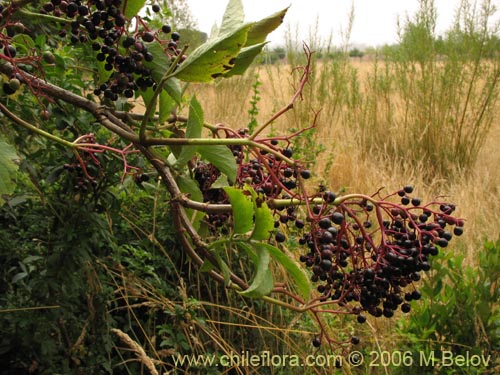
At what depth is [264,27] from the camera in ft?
1.91

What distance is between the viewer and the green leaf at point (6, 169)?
54 centimetres

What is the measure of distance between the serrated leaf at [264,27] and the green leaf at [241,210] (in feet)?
0.61

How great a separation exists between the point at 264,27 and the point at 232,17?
53mm

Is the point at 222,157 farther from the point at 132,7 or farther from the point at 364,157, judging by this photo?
the point at 364,157

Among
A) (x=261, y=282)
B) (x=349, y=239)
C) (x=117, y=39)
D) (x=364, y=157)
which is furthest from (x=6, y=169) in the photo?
(x=364, y=157)

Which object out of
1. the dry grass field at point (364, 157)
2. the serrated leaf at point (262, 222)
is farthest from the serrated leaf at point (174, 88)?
the dry grass field at point (364, 157)

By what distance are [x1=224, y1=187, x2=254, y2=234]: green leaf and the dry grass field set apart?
1701mm

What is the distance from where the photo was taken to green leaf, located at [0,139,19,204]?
1.77 ft

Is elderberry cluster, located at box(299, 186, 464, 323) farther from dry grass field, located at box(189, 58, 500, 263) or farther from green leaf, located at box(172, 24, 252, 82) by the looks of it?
dry grass field, located at box(189, 58, 500, 263)

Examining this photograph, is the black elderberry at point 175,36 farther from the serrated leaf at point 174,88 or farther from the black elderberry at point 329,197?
the black elderberry at point 329,197

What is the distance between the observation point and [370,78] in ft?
16.4

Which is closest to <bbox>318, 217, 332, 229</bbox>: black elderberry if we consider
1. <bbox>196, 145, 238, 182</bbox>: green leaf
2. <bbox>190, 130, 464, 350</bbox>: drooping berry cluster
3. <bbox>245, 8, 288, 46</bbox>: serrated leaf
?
<bbox>190, 130, 464, 350</bbox>: drooping berry cluster

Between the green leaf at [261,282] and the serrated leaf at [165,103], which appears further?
the serrated leaf at [165,103]

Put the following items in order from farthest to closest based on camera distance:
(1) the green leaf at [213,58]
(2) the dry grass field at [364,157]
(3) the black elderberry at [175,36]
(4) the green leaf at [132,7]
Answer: (2) the dry grass field at [364,157]
(3) the black elderberry at [175,36]
(4) the green leaf at [132,7]
(1) the green leaf at [213,58]
